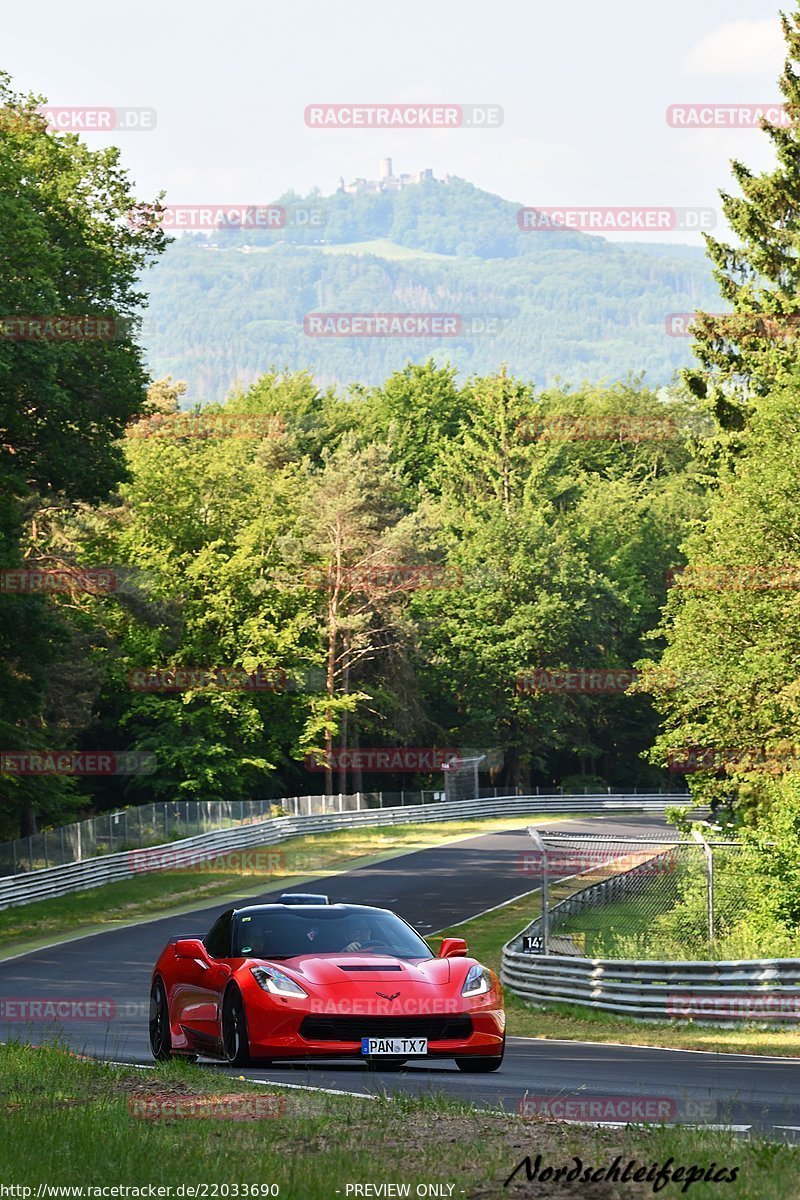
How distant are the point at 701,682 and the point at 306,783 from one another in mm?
49201

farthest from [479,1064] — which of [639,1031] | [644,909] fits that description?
[644,909]

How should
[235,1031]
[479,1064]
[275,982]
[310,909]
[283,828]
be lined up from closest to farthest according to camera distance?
[275,982] < [235,1031] < [479,1064] < [310,909] < [283,828]

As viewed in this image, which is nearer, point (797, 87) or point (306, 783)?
point (797, 87)

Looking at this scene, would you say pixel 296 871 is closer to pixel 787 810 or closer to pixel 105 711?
pixel 105 711

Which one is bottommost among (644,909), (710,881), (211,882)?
(211,882)

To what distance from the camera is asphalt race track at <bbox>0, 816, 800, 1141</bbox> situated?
37.1 ft

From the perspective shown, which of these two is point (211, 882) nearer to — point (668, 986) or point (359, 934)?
point (668, 986)

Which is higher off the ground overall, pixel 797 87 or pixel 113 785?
pixel 797 87

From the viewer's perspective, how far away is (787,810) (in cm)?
2697

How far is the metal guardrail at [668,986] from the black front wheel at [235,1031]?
896 cm

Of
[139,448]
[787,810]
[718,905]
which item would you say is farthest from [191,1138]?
[139,448]

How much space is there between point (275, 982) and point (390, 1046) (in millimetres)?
975

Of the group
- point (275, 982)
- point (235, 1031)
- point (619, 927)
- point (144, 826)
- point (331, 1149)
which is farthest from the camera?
point (144, 826)

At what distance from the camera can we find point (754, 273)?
46688 millimetres
